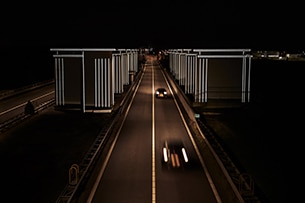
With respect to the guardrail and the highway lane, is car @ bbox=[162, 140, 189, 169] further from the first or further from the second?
the guardrail

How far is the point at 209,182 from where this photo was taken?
1284cm

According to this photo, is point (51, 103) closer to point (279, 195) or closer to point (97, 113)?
point (97, 113)

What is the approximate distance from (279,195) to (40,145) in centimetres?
1121

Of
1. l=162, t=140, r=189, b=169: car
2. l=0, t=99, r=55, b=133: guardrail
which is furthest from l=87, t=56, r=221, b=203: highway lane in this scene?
l=0, t=99, r=55, b=133: guardrail

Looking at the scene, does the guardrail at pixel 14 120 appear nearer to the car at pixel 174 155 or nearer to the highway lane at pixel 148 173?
the highway lane at pixel 148 173

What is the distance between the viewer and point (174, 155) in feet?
53.4

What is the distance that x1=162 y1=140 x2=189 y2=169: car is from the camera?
49.0ft

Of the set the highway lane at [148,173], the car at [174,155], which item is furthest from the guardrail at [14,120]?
the car at [174,155]

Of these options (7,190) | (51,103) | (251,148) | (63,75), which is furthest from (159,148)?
(51,103)

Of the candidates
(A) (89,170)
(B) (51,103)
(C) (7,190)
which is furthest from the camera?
(B) (51,103)

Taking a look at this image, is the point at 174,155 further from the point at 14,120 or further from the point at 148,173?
the point at 14,120

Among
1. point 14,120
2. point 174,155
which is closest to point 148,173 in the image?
point 174,155

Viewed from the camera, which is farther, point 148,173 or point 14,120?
point 14,120

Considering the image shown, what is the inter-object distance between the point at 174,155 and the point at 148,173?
8.92ft
